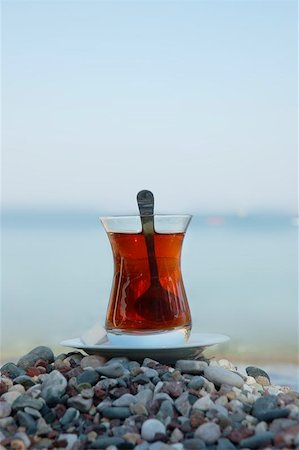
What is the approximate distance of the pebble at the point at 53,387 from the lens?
5.53 feet

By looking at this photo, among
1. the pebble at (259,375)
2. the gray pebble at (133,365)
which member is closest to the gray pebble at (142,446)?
the gray pebble at (133,365)

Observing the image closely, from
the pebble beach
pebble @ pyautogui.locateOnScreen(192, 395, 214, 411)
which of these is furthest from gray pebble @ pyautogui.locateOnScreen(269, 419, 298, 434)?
pebble @ pyautogui.locateOnScreen(192, 395, 214, 411)

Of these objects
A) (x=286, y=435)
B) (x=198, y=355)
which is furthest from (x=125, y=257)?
(x=286, y=435)

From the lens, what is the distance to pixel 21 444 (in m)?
1.53

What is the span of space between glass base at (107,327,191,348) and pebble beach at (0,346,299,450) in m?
0.06

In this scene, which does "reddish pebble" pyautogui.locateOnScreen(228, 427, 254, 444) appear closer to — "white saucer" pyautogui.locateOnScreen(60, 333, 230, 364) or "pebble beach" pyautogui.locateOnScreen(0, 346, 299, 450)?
"pebble beach" pyautogui.locateOnScreen(0, 346, 299, 450)

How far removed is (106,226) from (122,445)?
69 cm

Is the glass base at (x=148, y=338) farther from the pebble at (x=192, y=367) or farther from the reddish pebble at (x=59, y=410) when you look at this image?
the reddish pebble at (x=59, y=410)

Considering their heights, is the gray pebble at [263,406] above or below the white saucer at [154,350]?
below

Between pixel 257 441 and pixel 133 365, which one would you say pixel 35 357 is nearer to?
pixel 133 365

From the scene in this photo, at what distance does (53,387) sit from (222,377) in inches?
14.2

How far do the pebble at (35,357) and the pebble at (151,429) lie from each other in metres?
0.51

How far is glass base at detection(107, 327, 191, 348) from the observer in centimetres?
197

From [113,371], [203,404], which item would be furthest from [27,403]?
[203,404]
